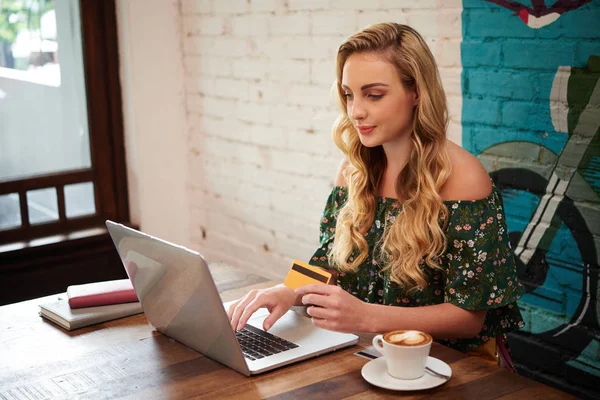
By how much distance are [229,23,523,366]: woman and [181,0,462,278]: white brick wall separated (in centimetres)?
54

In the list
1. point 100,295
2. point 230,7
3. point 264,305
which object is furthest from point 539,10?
point 230,7

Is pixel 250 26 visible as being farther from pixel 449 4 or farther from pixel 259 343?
pixel 259 343

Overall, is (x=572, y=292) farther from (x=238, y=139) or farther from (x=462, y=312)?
(x=238, y=139)

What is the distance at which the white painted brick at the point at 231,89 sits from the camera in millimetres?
3068

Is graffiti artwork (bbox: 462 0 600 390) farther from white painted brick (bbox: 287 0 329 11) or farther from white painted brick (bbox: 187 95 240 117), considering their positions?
white painted brick (bbox: 187 95 240 117)

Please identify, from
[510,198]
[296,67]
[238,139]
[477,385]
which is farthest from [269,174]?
[477,385]

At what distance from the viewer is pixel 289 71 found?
281 centimetres

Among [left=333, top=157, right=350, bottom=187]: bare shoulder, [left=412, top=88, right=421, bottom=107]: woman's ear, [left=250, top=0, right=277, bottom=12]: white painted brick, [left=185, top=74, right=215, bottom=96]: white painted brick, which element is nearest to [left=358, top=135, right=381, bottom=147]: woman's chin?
[left=412, top=88, right=421, bottom=107]: woman's ear

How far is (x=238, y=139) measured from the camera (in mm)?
3162

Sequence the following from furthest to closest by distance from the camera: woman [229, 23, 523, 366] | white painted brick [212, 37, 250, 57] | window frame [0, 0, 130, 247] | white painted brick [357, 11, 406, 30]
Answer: window frame [0, 0, 130, 247]
white painted brick [212, 37, 250, 57]
white painted brick [357, 11, 406, 30]
woman [229, 23, 523, 366]

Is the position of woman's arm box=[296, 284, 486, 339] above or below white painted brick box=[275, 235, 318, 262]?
above

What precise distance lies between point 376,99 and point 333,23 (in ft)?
3.24

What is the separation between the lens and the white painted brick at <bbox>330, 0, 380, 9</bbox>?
239cm

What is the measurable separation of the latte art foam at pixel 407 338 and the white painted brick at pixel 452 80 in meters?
1.08
